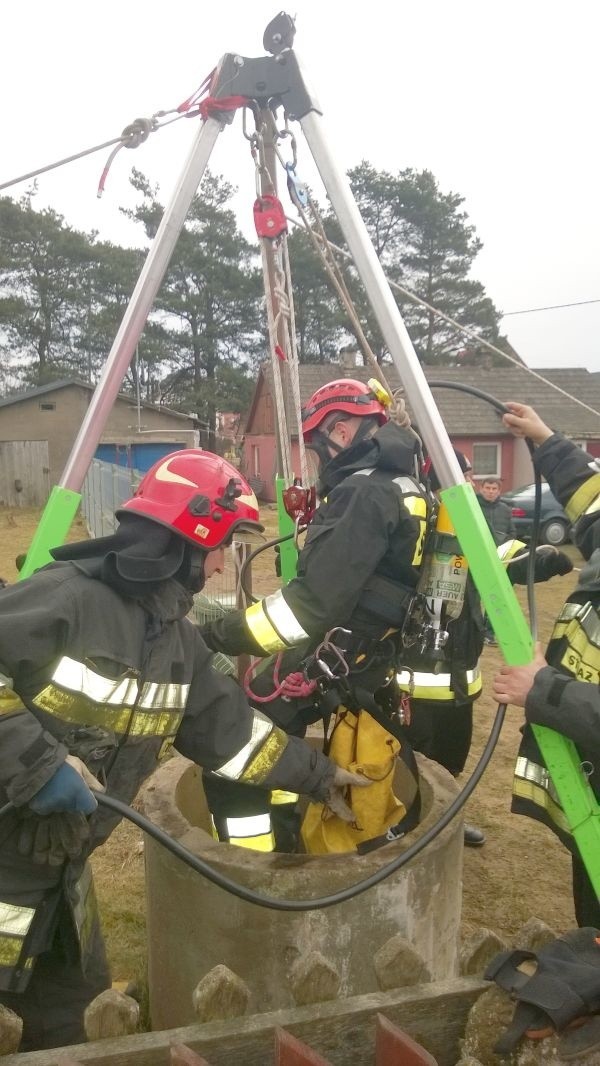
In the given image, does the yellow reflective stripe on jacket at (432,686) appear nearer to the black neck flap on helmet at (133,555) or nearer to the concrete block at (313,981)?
the black neck flap on helmet at (133,555)

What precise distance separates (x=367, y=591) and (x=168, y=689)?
105 cm

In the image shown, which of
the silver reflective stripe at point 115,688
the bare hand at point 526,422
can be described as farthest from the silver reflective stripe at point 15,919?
the bare hand at point 526,422

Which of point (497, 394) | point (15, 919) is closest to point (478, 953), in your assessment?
point (15, 919)

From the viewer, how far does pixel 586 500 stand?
2631mm

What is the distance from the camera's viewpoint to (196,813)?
12.2 feet

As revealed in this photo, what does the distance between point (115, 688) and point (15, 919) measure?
77cm

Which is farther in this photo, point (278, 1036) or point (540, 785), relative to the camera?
point (540, 785)

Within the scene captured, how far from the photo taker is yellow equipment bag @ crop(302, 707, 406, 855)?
318cm

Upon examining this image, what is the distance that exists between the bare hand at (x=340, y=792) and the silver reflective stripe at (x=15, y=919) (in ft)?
3.67

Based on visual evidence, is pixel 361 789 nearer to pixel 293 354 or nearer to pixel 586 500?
pixel 586 500

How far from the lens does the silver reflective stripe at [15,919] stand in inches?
90.6

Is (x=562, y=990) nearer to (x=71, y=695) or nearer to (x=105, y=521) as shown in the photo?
(x=71, y=695)

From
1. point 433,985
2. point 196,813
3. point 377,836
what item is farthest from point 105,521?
point 433,985

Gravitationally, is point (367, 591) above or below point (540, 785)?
above
